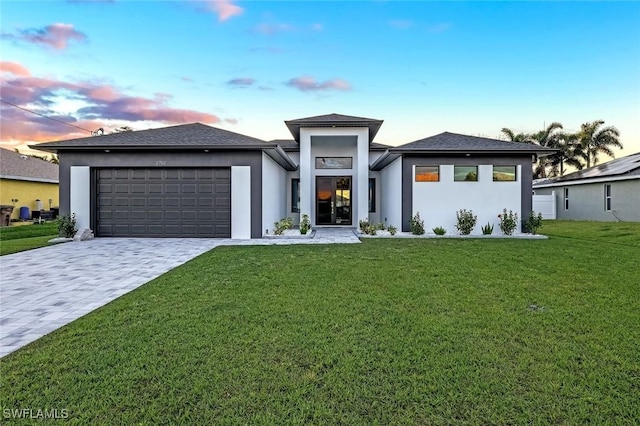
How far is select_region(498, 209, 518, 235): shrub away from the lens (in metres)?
12.6

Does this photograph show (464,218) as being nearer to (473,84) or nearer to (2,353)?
(473,84)

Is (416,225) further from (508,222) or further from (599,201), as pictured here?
(599,201)

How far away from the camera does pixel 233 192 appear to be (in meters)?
11.9

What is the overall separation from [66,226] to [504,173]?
1652 centimetres

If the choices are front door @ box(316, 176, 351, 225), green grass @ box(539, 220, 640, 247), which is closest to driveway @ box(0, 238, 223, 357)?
front door @ box(316, 176, 351, 225)

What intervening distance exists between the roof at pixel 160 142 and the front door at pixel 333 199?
5657 millimetres

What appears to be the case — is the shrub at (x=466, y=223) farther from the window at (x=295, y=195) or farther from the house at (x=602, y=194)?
the house at (x=602, y=194)

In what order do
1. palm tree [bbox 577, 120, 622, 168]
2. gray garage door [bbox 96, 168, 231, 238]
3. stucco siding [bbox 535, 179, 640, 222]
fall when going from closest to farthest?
gray garage door [bbox 96, 168, 231, 238] < stucco siding [bbox 535, 179, 640, 222] < palm tree [bbox 577, 120, 622, 168]

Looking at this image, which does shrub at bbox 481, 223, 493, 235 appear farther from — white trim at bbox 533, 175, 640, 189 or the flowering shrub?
white trim at bbox 533, 175, 640, 189

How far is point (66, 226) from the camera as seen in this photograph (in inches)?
450

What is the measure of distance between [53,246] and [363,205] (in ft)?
36.3

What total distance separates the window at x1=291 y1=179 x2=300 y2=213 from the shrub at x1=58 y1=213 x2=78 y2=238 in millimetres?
9400

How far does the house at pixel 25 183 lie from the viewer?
19.5 metres

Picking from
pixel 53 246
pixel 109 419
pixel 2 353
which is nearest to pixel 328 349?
pixel 109 419
